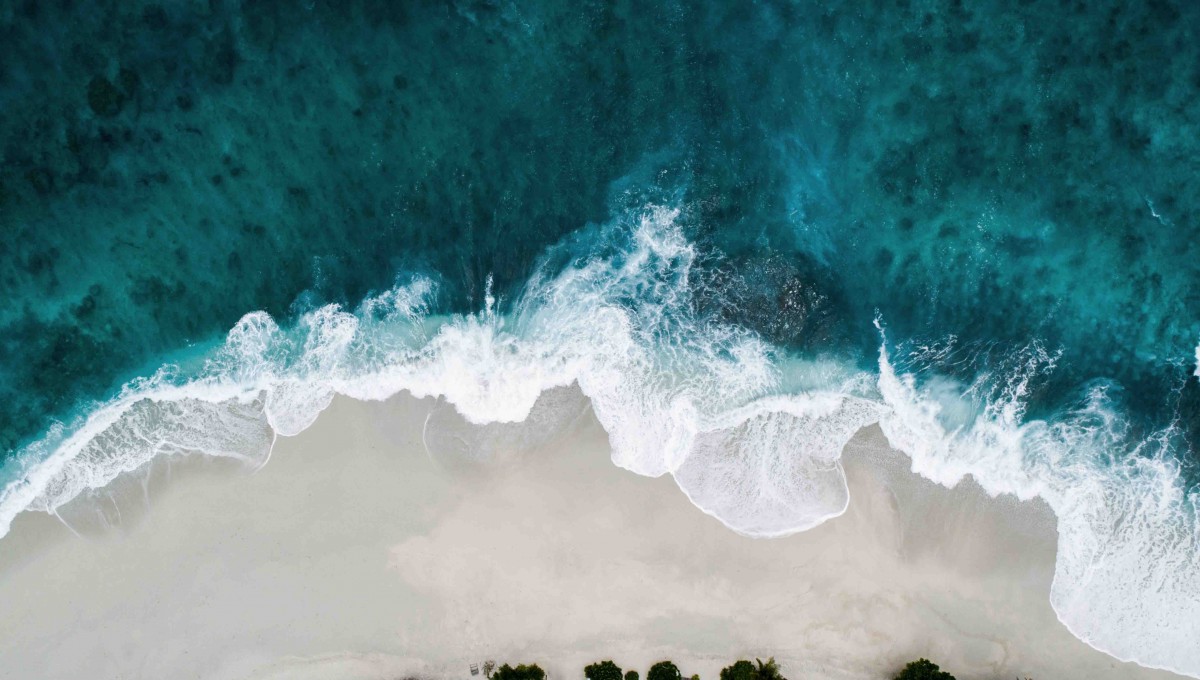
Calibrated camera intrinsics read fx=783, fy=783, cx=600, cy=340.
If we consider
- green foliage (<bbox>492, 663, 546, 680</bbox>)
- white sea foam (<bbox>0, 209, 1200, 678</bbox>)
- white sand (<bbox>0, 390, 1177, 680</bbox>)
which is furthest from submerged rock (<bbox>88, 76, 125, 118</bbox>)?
green foliage (<bbox>492, 663, 546, 680</bbox>)

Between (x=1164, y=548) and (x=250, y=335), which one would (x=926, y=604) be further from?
(x=250, y=335)

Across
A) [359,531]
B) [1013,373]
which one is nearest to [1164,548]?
[1013,373]

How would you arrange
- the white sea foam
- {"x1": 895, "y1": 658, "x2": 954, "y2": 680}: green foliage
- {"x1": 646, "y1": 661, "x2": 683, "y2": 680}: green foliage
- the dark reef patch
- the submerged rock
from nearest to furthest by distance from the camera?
1. {"x1": 895, "y1": 658, "x2": 954, "y2": 680}: green foliage
2. {"x1": 646, "y1": 661, "x2": 683, "y2": 680}: green foliage
3. the white sea foam
4. the dark reef patch
5. the submerged rock

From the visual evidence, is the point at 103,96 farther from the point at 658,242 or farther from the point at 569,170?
the point at 658,242

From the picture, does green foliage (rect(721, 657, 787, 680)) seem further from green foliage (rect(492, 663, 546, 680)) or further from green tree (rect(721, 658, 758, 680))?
green foliage (rect(492, 663, 546, 680))

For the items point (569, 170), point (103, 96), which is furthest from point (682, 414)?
point (103, 96)

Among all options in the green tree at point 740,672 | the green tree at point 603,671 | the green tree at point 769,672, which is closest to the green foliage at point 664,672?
the green tree at point 603,671
